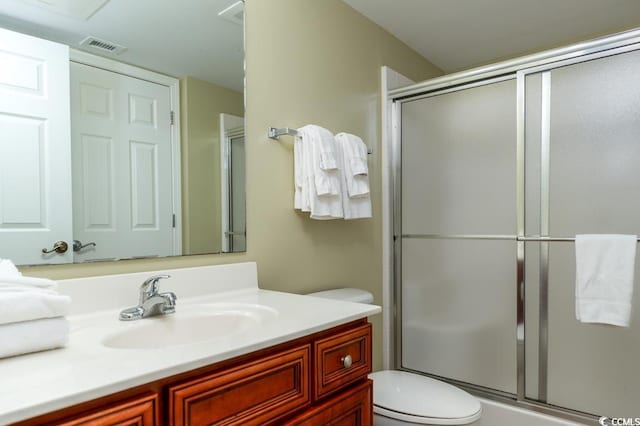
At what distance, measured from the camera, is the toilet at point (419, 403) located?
4.57ft

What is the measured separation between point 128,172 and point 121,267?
29cm

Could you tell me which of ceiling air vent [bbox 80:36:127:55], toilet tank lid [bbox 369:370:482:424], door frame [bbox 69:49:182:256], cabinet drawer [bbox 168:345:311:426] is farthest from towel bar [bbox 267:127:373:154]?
toilet tank lid [bbox 369:370:482:424]

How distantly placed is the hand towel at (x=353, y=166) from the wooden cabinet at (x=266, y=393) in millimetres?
774

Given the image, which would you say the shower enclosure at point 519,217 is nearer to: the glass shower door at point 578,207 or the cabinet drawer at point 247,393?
the glass shower door at point 578,207

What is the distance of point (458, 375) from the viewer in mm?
2090

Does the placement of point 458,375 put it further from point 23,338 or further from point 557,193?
point 23,338

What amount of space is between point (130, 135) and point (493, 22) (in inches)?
83.4

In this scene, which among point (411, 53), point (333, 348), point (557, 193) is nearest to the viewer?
point (333, 348)

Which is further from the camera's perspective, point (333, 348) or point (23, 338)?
point (333, 348)

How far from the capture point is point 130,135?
3.99 ft

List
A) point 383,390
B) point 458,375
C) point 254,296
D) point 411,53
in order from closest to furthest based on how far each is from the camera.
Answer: point 254,296
point 383,390
point 458,375
point 411,53

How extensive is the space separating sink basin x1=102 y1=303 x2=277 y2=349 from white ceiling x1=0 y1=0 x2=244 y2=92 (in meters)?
0.78

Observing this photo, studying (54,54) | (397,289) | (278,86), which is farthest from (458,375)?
(54,54)

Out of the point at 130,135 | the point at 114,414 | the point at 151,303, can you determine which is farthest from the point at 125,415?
the point at 130,135
